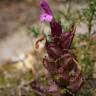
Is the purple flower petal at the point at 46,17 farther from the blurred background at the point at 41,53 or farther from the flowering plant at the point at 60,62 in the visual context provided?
the blurred background at the point at 41,53

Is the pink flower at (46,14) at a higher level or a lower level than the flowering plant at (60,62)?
higher

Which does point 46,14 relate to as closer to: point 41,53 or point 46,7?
point 46,7

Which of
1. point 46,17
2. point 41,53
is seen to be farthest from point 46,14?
point 41,53

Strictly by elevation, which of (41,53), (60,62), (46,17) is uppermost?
(46,17)

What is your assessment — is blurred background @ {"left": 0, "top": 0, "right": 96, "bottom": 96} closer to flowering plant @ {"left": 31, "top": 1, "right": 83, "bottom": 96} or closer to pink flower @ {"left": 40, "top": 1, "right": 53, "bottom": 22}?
flowering plant @ {"left": 31, "top": 1, "right": 83, "bottom": 96}

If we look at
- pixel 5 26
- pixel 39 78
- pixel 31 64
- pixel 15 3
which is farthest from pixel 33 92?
pixel 15 3

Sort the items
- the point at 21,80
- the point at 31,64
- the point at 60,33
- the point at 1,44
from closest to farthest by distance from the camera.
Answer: the point at 60,33 → the point at 21,80 → the point at 31,64 → the point at 1,44

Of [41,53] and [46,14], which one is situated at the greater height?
[46,14]

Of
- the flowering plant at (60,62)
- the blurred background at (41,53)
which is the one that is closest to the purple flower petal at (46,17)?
the flowering plant at (60,62)

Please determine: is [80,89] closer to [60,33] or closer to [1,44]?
[60,33]
